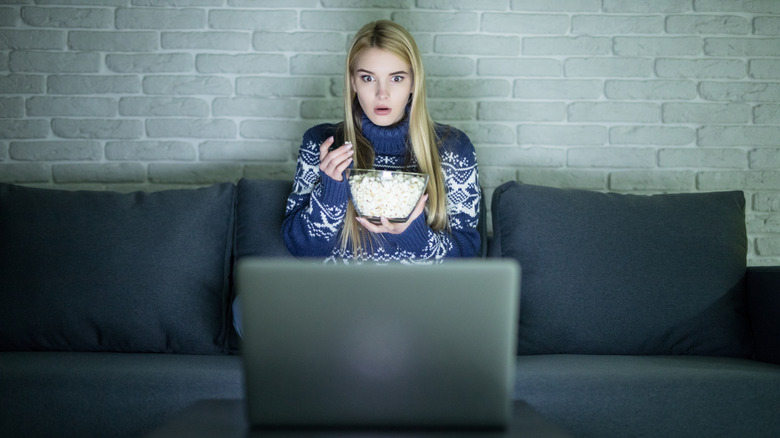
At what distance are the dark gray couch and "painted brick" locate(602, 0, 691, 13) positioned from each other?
2.61 feet

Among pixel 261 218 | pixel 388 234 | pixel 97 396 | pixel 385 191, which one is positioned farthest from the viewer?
pixel 261 218

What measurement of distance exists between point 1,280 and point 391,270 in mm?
1474

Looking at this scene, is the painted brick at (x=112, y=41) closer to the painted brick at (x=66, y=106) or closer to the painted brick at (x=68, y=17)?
the painted brick at (x=68, y=17)

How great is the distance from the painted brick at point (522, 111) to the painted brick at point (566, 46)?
0.19m

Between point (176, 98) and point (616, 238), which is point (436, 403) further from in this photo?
point (176, 98)

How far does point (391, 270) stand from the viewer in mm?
679

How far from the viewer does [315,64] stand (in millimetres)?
2229

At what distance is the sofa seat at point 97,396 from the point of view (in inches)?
54.4

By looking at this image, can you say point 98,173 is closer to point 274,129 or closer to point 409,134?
point 274,129

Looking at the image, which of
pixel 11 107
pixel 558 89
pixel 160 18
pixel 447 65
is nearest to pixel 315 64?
pixel 447 65

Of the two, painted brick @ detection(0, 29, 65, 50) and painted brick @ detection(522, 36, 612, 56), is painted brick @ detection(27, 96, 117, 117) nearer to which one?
painted brick @ detection(0, 29, 65, 50)

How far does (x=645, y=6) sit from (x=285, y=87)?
1.37 m

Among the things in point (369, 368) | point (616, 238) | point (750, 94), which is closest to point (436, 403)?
point (369, 368)

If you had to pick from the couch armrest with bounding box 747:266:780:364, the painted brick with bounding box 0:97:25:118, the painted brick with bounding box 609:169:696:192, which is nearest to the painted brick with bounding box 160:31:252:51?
the painted brick with bounding box 0:97:25:118
